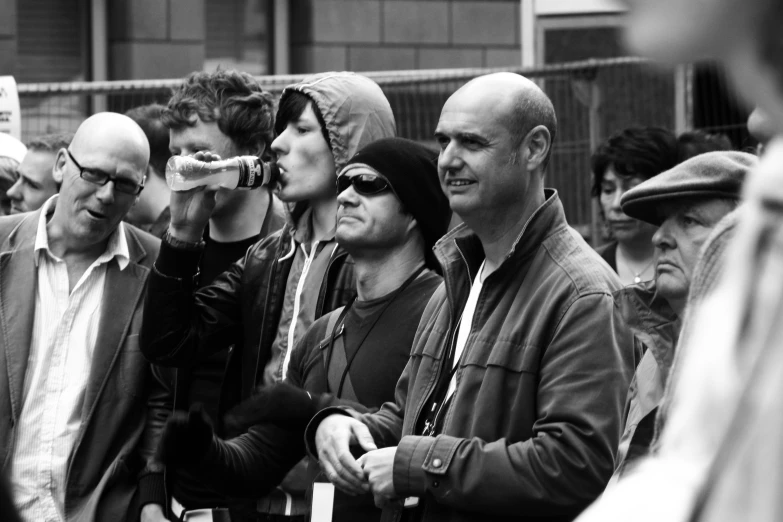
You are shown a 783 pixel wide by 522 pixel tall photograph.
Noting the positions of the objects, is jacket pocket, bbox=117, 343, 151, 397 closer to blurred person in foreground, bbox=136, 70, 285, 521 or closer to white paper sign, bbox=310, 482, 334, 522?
blurred person in foreground, bbox=136, 70, 285, 521

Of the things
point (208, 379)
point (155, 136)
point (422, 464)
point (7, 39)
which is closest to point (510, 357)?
point (422, 464)

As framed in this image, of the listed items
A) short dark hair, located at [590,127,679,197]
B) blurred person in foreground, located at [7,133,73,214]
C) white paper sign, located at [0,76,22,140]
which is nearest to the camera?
short dark hair, located at [590,127,679,197]

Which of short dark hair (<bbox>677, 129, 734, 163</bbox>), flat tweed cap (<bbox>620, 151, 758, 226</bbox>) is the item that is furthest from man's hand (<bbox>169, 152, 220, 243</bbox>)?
short dark hair (<bbox>677, 129, 734, 163</bbox>)

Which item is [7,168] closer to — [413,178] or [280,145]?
[280,145]

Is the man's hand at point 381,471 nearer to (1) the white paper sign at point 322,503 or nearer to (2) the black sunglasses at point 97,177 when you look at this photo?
(1) the white paper sign at point 322,503

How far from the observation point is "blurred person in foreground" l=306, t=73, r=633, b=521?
10.4 ft

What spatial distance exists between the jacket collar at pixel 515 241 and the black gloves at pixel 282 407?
1.74 feet

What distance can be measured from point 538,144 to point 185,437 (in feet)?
4.22

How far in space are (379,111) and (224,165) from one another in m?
0.63

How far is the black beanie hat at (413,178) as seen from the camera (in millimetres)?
4109

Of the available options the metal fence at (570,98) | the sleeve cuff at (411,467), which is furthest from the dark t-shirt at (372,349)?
the metal fence at (570,98)

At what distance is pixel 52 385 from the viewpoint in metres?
4.74

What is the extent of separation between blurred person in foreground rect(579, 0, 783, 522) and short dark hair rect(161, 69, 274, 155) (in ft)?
14.9

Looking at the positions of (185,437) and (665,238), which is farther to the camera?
(185,437)
